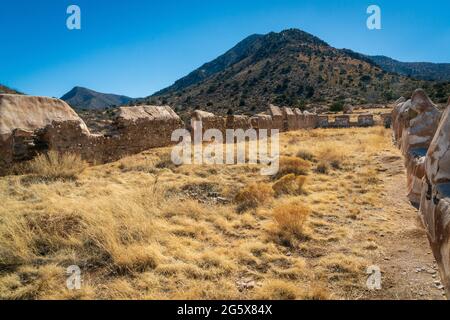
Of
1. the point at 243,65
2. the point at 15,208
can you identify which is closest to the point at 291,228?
the point at 15,208

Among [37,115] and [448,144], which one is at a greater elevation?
[37,115]

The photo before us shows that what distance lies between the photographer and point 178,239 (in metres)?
4.07

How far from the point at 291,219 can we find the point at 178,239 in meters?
1.59

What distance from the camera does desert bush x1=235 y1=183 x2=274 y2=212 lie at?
5656 millimetres

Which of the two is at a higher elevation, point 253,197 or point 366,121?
point 366,121

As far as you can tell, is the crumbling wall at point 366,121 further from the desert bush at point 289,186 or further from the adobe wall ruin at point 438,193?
the adobe wall ruin at point 438,193

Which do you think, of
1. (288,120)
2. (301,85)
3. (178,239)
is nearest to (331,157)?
(178,239)

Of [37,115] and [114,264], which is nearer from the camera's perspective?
[114,264]

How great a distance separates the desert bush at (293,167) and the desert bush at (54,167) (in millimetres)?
4473

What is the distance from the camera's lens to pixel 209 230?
14.7 ft

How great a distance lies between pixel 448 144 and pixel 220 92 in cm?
5670

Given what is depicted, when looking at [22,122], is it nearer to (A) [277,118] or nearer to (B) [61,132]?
(B) [61,132]
